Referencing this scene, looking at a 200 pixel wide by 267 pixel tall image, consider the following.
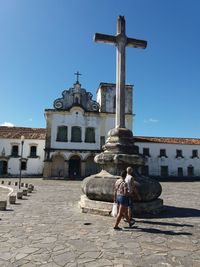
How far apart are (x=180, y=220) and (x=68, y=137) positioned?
25794mm

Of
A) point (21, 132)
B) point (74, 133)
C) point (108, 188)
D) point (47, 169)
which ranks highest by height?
point (21, 132)

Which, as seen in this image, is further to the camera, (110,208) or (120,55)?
(120,55)

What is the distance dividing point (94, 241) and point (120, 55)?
6133 mm

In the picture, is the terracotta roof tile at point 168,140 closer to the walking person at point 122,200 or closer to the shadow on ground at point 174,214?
the shadow on ground at point 174,214

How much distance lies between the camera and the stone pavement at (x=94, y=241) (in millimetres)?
3873

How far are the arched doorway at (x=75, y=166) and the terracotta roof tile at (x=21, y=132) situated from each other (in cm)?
656

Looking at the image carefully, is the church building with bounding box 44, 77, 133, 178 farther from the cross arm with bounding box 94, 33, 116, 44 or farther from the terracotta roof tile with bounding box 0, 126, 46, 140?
the cross arm with bounding box 94, 33, 116, 44

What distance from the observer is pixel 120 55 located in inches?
351

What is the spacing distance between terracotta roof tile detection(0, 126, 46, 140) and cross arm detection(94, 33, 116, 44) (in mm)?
28512

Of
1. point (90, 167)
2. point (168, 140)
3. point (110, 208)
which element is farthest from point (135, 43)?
point (168, 140)

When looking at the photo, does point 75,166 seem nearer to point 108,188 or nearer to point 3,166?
point 3,166

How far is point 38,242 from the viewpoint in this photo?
4691 millimetres

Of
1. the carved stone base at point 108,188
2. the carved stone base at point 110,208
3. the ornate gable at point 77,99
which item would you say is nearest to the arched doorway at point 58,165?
the ornate gable at point 77,99

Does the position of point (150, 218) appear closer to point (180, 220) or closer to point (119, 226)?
point (180, 220)
